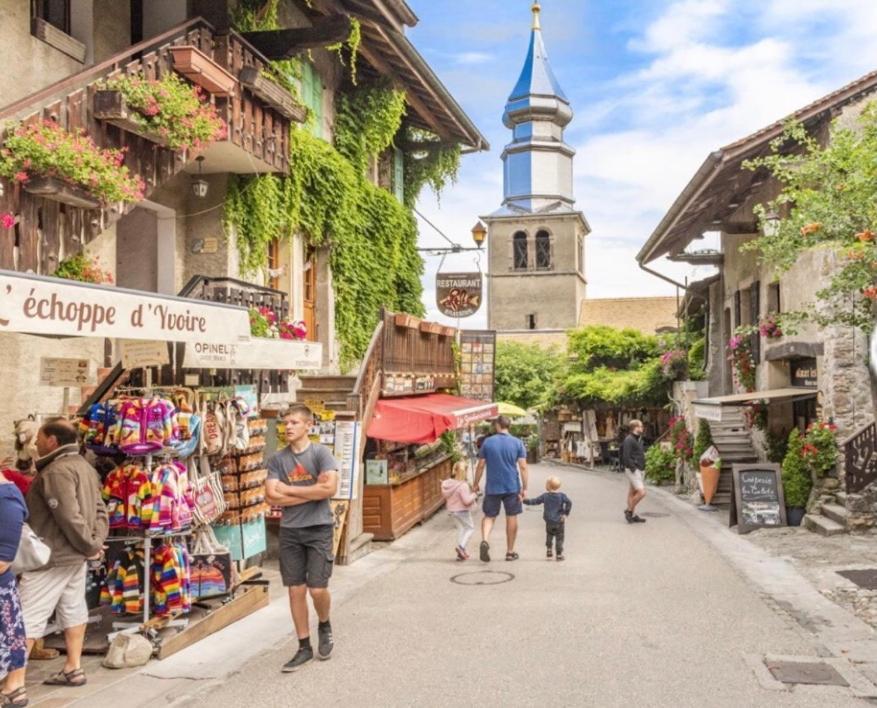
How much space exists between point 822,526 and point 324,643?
961 cm

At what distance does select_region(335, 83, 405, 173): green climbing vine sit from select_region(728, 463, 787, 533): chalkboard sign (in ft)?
28.8

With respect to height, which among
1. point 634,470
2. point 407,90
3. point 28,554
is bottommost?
point 634,470

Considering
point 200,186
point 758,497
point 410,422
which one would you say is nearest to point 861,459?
point 758,497

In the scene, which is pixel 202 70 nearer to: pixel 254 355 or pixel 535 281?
pixel 254 355

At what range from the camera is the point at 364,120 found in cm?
1783

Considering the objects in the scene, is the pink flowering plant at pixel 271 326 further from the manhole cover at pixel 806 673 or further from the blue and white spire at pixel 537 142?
the blue and white spire at pixel 537 142

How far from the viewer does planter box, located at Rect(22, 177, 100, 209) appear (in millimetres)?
7910

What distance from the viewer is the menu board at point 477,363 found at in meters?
21.9

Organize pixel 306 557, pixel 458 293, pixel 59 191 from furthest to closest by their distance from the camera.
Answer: pixel 458 293, pixel 59 191, pixel 306 557

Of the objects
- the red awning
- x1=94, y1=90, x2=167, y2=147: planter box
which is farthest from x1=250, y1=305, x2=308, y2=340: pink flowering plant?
x1=94, y1=90, x2=167, y2=147: planter box

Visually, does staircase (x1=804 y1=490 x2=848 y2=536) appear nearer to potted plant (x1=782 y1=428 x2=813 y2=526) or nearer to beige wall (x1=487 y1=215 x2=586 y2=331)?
potted plant (x1=782 y1=428 x2=813 y2=526)

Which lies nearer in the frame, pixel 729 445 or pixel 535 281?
pixel 729 445

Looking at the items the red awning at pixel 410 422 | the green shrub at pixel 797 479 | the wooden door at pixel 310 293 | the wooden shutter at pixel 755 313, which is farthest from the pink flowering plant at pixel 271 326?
the wooden shutter at pixel 755 313

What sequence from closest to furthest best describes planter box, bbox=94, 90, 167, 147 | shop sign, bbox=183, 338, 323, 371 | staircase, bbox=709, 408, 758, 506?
shop sign, bbox=183, 338, 323, 371 < planter box, bbox=94, 90, 167, 147 < staircase, bbox=709, 408, 758, 506
